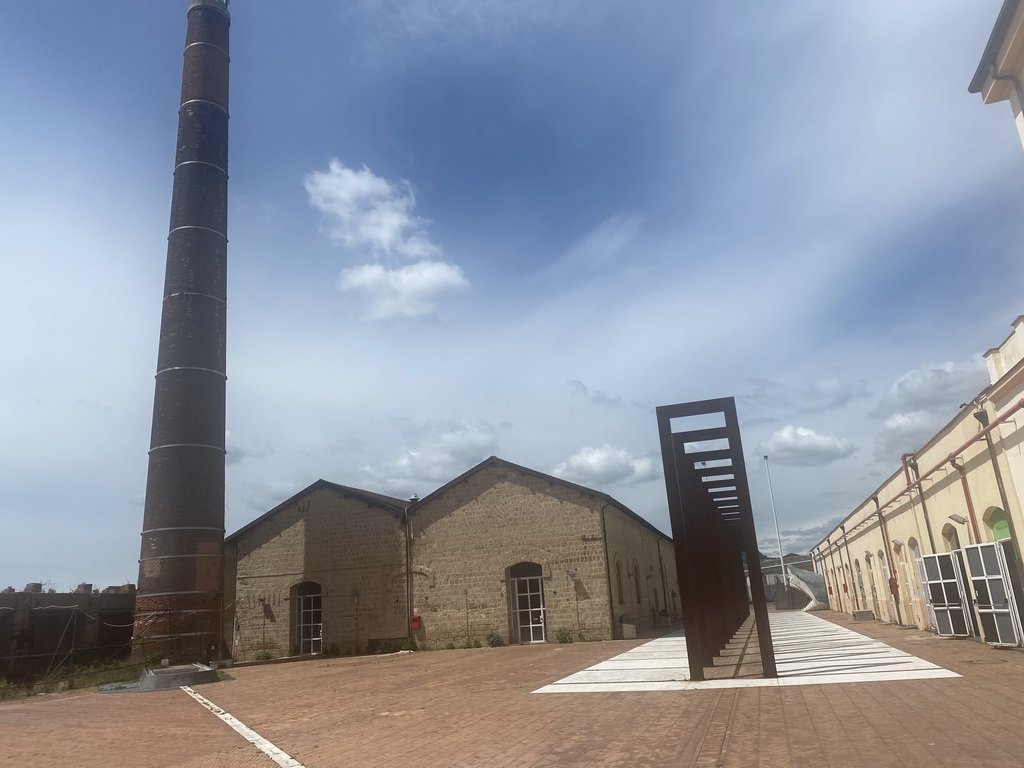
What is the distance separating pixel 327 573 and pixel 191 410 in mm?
7375

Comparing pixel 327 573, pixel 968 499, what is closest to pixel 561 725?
pixel 968 499

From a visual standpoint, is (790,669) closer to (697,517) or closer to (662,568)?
(697,517)

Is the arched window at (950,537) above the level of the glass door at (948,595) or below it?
above

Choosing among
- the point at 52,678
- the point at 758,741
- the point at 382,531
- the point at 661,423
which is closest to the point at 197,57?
the point at 382,531

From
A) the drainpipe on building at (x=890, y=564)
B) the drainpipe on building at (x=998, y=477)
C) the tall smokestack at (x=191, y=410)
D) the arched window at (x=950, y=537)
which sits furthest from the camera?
the drainpipe on building at (x=890, y=564)

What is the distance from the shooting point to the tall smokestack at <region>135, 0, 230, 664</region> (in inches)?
709

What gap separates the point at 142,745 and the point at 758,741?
20.8 feet

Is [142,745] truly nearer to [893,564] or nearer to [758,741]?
[758,741]

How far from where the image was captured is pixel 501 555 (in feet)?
71.1

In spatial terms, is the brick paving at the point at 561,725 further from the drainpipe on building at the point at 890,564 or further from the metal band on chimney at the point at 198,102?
the metal band on chimney at the point at 198,102

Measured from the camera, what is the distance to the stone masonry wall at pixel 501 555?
67.8ft

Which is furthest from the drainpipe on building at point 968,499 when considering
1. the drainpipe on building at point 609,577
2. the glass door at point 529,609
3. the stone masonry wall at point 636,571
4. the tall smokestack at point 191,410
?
the tall smokestack at point 191,410

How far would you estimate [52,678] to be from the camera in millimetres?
16984

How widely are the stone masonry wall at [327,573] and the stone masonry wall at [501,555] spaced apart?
3.28ft
